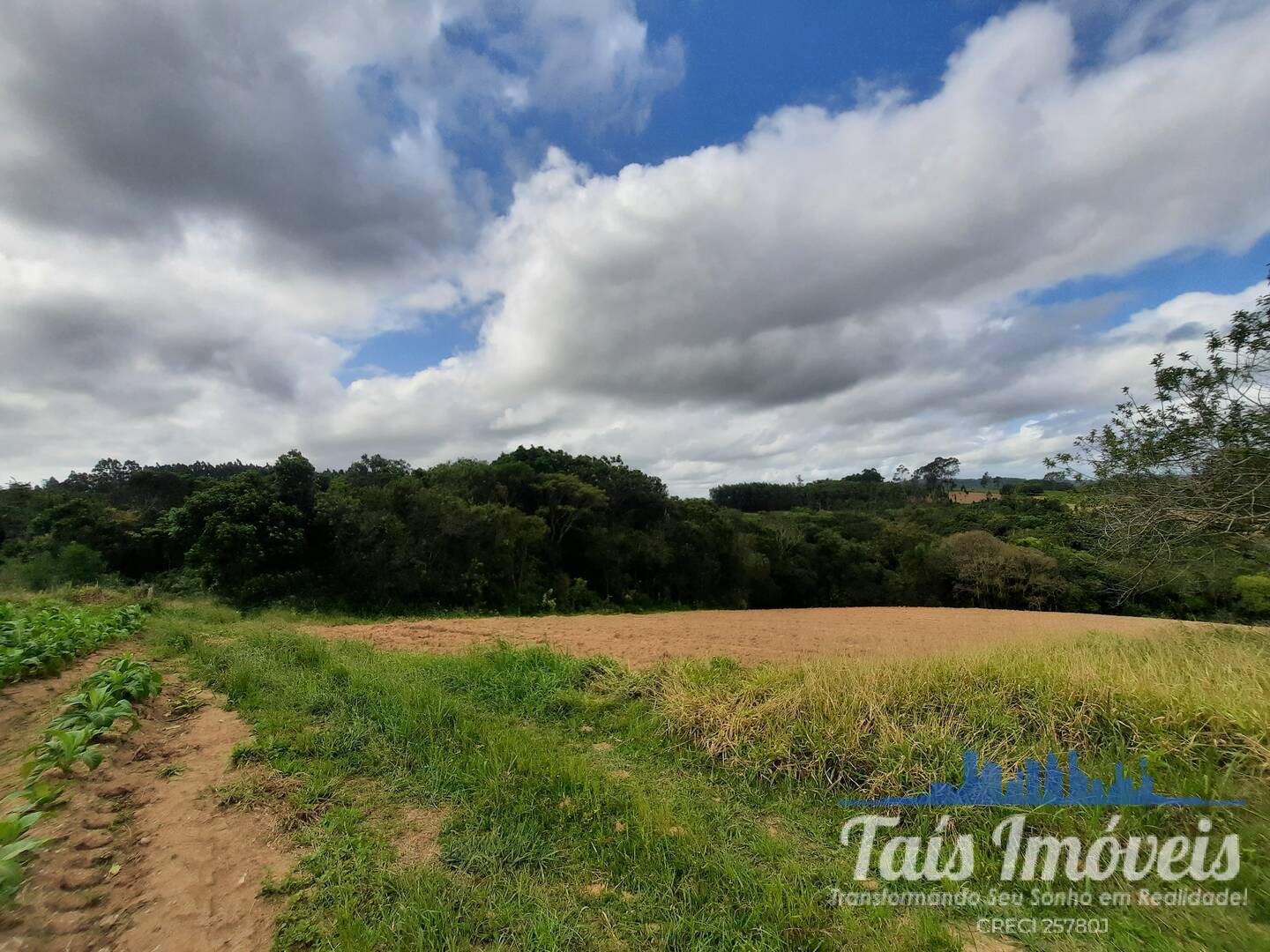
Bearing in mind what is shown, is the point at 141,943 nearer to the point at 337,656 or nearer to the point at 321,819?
the point at 321,819

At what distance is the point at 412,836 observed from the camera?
3.53m

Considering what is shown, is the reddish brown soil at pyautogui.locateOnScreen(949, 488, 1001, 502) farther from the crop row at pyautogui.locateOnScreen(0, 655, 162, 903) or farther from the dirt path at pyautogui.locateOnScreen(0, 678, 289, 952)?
the dirt path at pyautogui.locateOnScreen(0, 678, 289, 952)

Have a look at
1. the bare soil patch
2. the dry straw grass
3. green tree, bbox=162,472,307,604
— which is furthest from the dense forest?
the bare soil patch

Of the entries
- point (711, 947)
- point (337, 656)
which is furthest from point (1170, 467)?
point (337, 656)

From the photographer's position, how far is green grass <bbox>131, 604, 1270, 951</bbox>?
2777mm

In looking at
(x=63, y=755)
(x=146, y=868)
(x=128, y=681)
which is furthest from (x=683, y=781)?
(x=128, y=681)

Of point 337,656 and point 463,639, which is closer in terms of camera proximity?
point 337,656

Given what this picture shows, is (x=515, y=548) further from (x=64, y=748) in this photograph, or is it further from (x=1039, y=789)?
(x=1039, y=789)

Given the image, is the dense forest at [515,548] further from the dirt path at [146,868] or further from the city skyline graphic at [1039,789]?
the dirt path at [146,868]

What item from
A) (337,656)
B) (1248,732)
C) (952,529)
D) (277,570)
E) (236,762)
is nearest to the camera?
(1248,732)

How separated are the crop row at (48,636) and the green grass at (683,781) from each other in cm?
215

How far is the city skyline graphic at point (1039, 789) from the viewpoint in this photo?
3.72m

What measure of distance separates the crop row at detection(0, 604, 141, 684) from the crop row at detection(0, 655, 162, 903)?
3.31 ft

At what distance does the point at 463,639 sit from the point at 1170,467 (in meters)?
14.1
